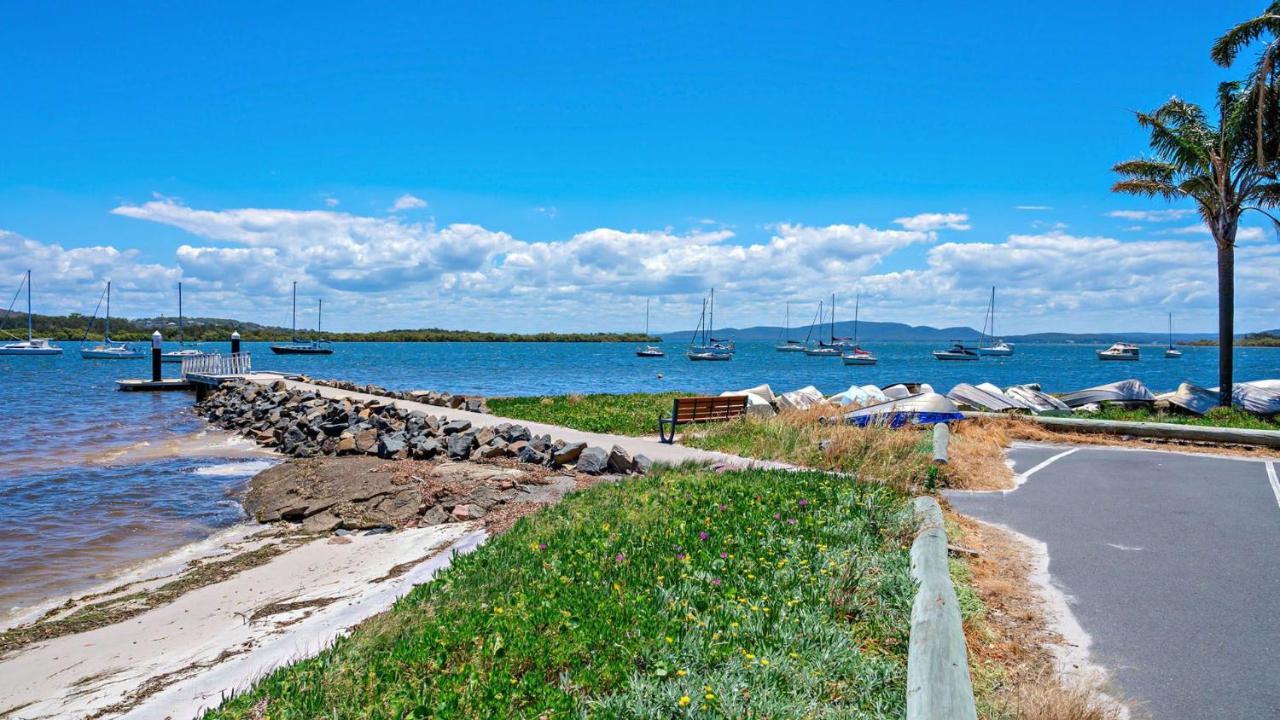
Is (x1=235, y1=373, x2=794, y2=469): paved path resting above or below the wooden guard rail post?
below

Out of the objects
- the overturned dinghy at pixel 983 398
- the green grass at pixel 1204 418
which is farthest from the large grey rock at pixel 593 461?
the overturned dinghy at pixel 983 398

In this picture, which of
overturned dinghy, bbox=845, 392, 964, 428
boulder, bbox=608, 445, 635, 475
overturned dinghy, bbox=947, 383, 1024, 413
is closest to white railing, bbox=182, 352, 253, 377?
boulder, bbox=608, 445, 635, 475

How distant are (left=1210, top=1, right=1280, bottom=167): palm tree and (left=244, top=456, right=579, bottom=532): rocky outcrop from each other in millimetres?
16769

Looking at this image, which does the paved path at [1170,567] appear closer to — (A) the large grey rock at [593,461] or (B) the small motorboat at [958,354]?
(A) the large grey rock at [593,461]

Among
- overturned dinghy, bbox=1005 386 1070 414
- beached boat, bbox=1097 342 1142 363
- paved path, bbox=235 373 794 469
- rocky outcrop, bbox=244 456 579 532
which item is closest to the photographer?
rocky outcrop, bbox=244 456 579 532

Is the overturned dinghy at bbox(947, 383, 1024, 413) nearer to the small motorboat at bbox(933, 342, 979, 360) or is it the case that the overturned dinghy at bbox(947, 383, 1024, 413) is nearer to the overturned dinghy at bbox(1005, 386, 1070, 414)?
the overturned dinghy at bbox(1005, 386, 1070, 414)

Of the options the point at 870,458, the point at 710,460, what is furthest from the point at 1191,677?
the point at 710,460

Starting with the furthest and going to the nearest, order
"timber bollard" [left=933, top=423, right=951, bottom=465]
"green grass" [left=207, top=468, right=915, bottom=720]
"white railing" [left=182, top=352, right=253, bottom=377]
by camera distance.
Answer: "white railing" [left=182, top=352, right=253, bottom=377] → "timber bollard" [left=933, top=423, right=951, bottom=465] → "green grass" [left=207, top=468, right=915, bottom=720]

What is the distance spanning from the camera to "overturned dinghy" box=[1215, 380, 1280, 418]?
17969 mm

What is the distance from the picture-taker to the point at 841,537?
6.63 metres

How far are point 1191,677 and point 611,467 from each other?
849cm

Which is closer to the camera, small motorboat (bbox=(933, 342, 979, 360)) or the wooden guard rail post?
the wooden guard rail post

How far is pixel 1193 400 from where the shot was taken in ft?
62.4

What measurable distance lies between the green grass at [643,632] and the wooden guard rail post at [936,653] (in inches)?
7.2
